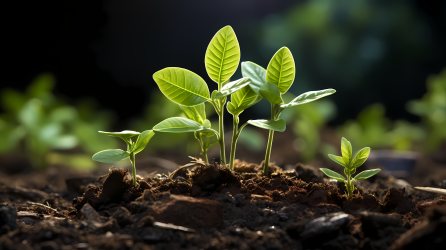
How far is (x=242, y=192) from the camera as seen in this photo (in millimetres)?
907

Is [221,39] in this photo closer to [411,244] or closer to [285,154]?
[411,244]

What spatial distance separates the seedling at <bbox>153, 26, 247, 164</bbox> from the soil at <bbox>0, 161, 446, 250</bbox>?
22 centimetres

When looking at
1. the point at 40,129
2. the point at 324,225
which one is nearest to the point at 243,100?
the point at 324,225

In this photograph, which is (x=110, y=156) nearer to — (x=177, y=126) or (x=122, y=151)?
(x=122, y=151)

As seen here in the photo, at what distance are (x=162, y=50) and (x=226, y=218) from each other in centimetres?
294

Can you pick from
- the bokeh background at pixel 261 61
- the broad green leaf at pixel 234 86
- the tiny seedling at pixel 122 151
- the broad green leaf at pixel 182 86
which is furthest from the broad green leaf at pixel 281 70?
the bokeh background at pixel 261 61

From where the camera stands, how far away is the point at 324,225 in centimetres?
70

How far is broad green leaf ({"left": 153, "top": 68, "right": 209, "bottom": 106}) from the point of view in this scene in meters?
0.86

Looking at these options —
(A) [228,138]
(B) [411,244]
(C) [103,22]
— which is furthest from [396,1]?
(B) [411,244]

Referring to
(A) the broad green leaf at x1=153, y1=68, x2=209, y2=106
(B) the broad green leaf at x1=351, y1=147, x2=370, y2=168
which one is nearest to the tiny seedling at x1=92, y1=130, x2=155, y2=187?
(A) the broad green leaf at x1=153, y1=68, x2=209, y2=106

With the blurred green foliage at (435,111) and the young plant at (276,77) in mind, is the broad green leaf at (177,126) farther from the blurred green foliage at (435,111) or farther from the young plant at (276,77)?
the blurred green foliage at (435,111)

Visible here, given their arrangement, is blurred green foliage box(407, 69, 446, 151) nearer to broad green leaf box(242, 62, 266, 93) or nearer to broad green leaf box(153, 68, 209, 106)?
broad green leaf box(242, 62, 266, 93)

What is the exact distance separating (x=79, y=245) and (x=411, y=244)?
26.5 inches

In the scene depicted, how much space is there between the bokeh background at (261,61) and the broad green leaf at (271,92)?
1653mm
